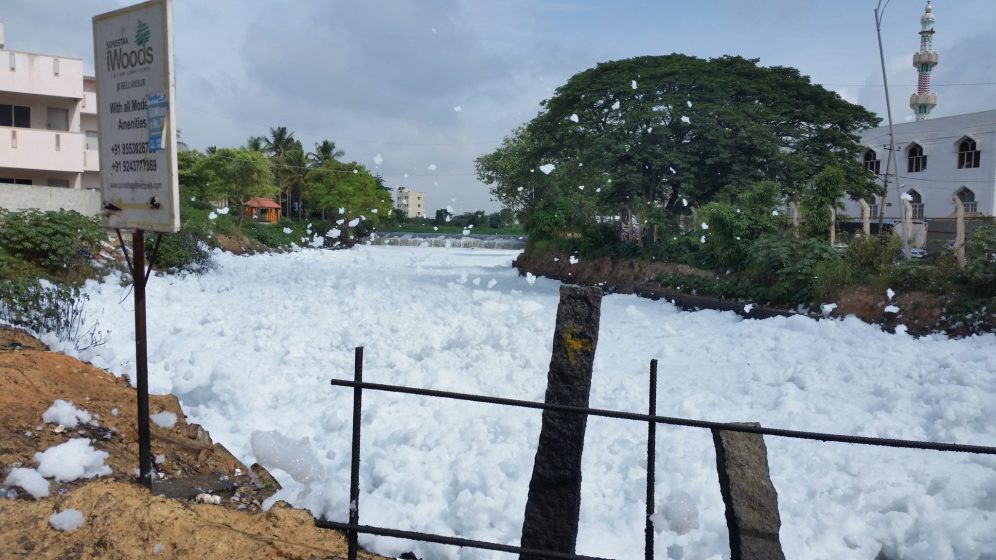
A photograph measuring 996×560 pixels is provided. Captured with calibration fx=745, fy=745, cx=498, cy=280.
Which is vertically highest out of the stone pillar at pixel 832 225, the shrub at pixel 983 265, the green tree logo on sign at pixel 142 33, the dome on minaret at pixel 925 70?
the dome on minaret at pixel 925 70

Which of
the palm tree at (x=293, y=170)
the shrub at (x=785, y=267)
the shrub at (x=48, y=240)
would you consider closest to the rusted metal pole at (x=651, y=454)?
the shrub at (x=48, y=240)

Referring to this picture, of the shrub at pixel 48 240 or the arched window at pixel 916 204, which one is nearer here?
the shrub at pixel 48 240

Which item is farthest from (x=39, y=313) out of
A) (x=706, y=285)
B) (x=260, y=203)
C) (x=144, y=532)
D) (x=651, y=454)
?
(x=260, y=203)

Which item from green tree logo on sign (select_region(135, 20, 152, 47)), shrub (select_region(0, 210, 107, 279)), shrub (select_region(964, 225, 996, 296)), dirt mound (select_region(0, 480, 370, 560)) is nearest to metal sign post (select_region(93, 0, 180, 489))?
green tree logo on sign (select_region(135, 20, 152, 47))

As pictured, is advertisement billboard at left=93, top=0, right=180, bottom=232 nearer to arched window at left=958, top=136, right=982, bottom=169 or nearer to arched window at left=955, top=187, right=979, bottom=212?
arched window at left=955, top=187, right=979, bottom=212

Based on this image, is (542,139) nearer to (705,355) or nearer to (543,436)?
(705,355)

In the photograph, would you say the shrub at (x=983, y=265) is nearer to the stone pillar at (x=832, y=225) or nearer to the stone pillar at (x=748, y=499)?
the stone pillar at (x=832, y=225)

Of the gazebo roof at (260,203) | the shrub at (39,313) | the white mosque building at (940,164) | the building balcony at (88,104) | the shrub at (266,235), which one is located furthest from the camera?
the gazebo roof at (260,203)

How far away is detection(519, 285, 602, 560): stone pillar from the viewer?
325cm

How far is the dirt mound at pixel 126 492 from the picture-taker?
10.7 ft

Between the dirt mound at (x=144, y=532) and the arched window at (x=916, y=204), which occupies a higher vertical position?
the arched window at (x=916, y=204)

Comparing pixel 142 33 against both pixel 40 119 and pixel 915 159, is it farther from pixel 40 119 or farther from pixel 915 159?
pixel 915 159

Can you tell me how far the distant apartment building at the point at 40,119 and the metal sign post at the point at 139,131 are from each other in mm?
18092

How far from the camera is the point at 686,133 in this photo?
22.2 metres
